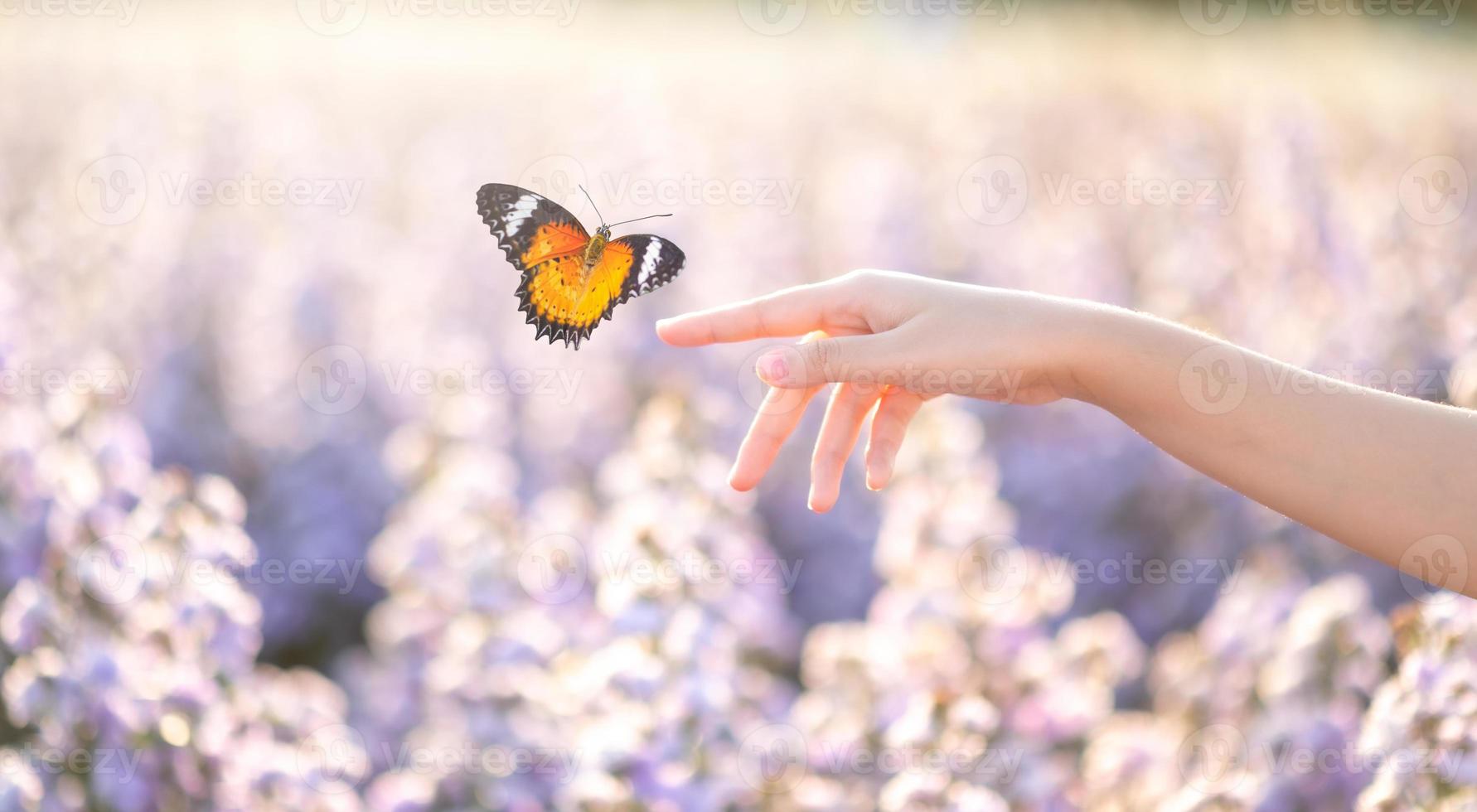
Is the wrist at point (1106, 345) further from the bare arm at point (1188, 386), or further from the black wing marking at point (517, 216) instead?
the black wing marking at point (517, 216)

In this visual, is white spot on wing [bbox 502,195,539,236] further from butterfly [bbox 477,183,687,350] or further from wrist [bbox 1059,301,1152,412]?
wrist [bbox 1059,301,1152,412]

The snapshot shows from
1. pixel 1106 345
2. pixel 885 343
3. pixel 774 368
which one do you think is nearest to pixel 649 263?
pixel 774 368

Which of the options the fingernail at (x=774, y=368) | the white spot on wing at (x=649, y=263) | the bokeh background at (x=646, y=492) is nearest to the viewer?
the fingernail at (x=774, y=368)

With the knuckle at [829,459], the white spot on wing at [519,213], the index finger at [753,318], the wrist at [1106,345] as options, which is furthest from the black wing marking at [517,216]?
the wrist at [1106,345]

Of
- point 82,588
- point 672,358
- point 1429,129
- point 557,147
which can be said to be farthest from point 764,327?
point 1429,129

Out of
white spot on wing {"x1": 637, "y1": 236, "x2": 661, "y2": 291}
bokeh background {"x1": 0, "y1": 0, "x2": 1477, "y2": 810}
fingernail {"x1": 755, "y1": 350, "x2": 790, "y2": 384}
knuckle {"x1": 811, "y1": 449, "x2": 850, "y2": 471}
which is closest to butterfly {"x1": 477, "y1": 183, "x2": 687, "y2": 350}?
white spot on wing {"x1": 637, "y1": 236, "x2": 661, "y2": 291}
